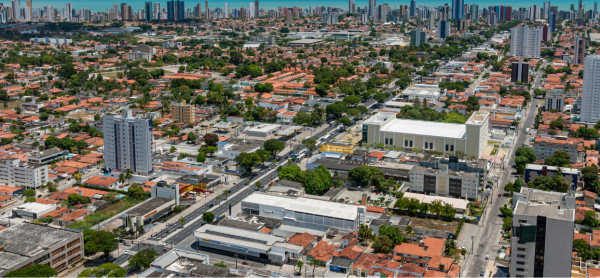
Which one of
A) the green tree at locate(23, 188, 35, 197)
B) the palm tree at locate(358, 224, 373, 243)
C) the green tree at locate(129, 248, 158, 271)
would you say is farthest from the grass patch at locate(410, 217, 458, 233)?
the green tree at locate(23, 188, 35, 197)

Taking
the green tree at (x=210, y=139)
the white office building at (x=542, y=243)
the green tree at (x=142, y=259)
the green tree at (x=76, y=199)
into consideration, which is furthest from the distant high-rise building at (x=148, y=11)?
the white office building at (x=542, y=243)

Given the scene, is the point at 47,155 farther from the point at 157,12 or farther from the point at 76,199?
the point at 157,12

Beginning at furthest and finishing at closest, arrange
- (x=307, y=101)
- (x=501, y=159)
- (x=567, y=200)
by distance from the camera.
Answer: (x=307, y=101) < (x=501, y=159) < (x=567, y=200)

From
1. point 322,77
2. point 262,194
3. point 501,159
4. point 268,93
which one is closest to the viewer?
point 262,194

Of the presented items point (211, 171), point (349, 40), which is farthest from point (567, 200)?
point (349, 40)

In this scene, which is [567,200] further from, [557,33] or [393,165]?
[557,33]

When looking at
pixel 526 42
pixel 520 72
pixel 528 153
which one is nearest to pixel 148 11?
pixel 526 42
